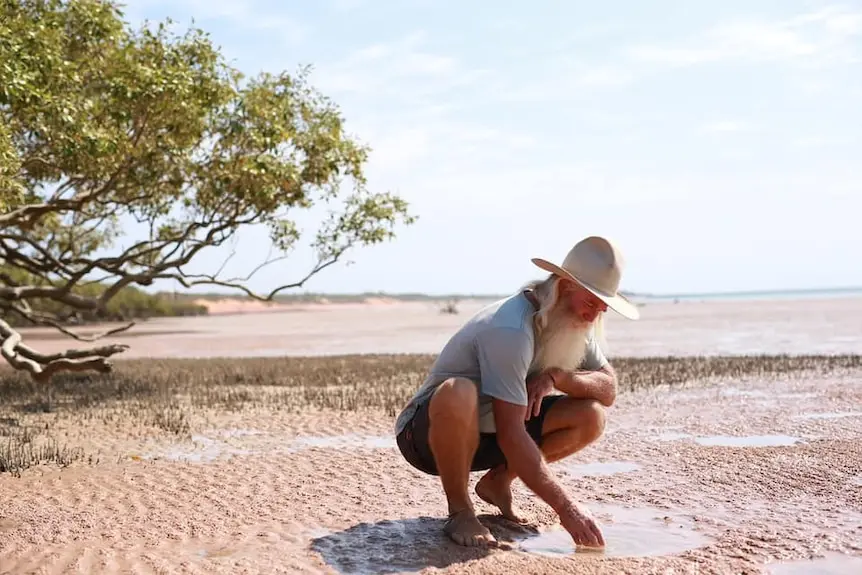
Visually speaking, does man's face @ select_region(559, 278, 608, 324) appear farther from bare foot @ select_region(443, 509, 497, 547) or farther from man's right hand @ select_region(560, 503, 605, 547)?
bare foot @ select_region(443, 509, 497, 547)

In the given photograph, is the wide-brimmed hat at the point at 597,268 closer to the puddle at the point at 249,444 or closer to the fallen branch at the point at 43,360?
the puddle at the point at 249,444

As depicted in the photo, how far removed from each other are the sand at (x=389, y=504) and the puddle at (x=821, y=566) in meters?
0.01

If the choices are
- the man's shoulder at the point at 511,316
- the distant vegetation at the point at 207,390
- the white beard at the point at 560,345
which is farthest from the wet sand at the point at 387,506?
the man's shoulder at the point at 511,316

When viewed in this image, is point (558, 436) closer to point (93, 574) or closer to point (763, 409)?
point (93, 574)

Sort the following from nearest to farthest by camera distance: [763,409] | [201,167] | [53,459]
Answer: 1. [53,459]
2. [763,409]
3. [201,167]

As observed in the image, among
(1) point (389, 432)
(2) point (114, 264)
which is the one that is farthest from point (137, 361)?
(1) point (389, 432)

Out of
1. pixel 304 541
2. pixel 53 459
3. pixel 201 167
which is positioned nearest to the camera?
pixel 304 541

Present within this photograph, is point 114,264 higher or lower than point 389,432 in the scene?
higher

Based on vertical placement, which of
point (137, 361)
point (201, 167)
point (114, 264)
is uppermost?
point (201, 167)

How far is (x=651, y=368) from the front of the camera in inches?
Answer: 638

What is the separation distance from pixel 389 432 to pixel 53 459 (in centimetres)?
321

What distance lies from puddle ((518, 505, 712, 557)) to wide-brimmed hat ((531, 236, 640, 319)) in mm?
1190

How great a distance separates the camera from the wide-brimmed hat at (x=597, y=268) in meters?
4.46

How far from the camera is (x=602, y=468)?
709 centimetres
